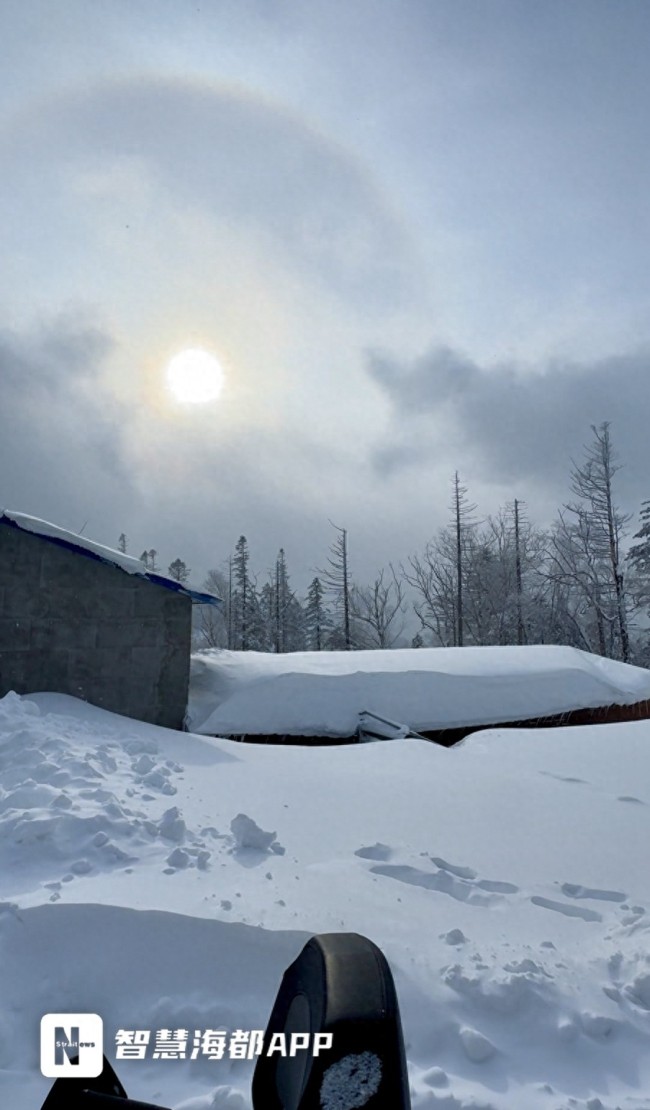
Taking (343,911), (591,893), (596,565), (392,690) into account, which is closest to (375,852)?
(343,911)

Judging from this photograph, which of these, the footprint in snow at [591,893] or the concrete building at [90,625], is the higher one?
the concrete building at [90,625]

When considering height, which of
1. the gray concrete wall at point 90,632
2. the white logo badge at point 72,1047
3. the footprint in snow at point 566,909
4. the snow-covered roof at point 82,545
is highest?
the snow-covered roof at point 82,545

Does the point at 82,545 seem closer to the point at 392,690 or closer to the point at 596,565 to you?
the point at 392,690

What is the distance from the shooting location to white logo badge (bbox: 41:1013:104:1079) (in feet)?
3.99

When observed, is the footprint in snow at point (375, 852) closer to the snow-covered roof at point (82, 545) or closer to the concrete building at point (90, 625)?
the concrete building at point (90, 625)

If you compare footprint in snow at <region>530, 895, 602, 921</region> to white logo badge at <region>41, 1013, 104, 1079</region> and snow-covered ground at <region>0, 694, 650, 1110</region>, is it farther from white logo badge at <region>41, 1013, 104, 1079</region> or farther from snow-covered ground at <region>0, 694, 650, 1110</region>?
white logo badge at <region>41, 1013, 104, 1079</region>

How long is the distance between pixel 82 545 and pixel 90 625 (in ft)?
4.72

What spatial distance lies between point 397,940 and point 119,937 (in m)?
1.49

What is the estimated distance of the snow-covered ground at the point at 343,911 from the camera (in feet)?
8.07

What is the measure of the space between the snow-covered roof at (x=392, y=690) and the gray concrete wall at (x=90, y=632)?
1.07 meters

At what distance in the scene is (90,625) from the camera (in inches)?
414

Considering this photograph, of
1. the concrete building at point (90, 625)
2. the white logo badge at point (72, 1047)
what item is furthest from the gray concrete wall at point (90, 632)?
the white logo badge at point (72, 1047)

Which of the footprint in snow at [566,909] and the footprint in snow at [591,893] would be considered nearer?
the footprint in snow at [566,909]

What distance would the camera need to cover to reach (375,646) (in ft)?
134
